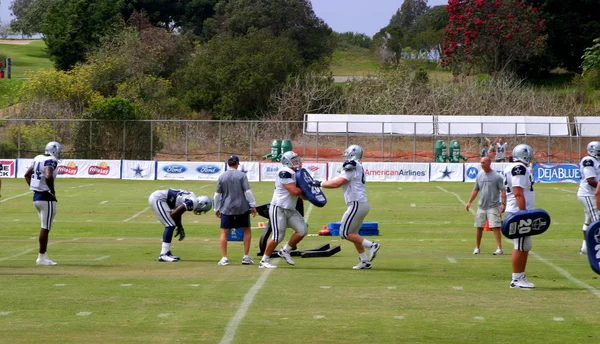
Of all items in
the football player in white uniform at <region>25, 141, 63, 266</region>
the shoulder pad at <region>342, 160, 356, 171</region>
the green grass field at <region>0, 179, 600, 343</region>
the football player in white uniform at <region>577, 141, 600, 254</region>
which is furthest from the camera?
the football player in white uniform at <region>577, 141, 600, 254</region>

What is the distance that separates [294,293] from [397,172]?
34.3 m

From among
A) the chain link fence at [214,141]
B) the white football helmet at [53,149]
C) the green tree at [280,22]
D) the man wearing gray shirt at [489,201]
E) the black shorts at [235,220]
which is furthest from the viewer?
the green tree at [280,22]

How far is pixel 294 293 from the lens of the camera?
1309 cm

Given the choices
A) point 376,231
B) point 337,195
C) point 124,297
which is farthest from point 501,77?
point 124,297

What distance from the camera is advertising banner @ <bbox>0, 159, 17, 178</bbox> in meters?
47.9

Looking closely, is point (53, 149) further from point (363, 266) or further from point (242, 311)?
point (242, 311)

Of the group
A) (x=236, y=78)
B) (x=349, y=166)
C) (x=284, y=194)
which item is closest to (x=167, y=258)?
(x=284, y=194)

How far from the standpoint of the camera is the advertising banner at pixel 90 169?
48094mm

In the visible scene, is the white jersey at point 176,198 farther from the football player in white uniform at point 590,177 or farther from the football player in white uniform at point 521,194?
the football player in white uniform at point 590,177

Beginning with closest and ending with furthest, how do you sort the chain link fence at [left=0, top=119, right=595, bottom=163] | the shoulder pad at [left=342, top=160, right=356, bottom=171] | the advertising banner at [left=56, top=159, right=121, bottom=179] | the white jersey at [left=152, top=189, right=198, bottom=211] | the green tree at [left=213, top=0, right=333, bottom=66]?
the shoulder pad at [left=342, top=160, right=356, bottom=171]
the white jersey at [left=152, top=189, right=198, bottom=211]
the advertising banner at [left=56, top=159, right=121, bottom=179]
the chain link fence at [left=0, top=119, right=595, bottom=163]
the green tree at [left=213, top=0, right=333, bottom=66]

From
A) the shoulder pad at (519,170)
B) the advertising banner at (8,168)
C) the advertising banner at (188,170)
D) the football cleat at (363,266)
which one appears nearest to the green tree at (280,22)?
the advertising banner at (188,170)

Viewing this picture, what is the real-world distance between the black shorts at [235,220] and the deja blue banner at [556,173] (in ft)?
105

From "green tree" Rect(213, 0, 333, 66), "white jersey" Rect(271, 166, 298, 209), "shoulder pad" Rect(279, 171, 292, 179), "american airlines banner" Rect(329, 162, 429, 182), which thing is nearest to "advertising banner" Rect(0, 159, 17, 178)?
"american airlines banner" Rect(329, 162, 429, 182)

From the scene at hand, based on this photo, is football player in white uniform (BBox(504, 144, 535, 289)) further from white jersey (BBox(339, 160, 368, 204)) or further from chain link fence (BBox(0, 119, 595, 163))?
chain link fence (BBox(0, 119, 595, 163))
